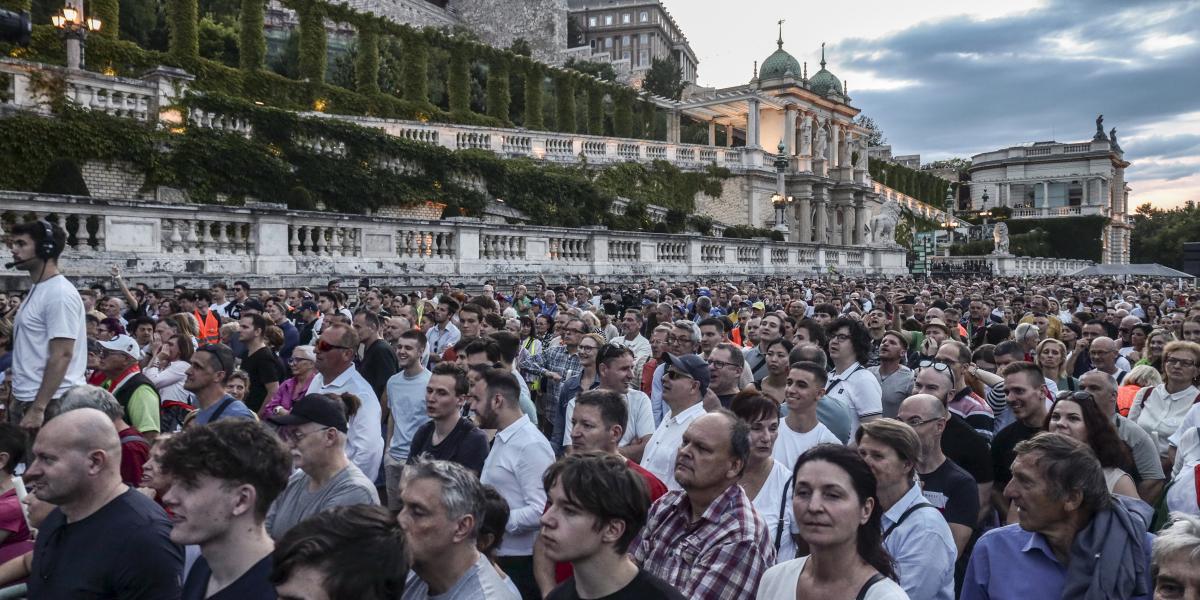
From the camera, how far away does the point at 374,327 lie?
8.41 metres

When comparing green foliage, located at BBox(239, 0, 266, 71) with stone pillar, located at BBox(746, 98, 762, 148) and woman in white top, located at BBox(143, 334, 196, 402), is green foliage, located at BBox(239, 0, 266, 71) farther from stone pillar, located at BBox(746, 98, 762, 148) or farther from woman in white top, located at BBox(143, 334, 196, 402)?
stone pillar, located at BBox(746, 98, 762, 148)

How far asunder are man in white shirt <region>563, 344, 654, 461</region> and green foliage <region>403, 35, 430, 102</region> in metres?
38.5

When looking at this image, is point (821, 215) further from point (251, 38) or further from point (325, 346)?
point (325, 346)

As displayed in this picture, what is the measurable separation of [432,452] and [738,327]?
839cm

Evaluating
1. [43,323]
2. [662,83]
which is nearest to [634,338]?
[43,323]

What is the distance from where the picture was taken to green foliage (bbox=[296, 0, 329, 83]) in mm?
36906

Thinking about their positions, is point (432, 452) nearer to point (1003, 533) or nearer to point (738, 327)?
point (1003, 533)

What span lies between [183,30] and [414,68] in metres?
12.9

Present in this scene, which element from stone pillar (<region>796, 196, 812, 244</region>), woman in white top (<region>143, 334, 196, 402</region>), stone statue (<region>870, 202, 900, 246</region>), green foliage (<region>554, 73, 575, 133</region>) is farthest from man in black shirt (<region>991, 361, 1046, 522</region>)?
stone pillar (<region>796, 196, 812, 244</region>)

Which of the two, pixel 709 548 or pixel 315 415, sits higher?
pixel 315 415

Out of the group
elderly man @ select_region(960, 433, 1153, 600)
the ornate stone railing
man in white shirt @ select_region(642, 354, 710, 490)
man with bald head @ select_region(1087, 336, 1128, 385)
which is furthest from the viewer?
the ornate stone railing

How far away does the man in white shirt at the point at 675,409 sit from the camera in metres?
5.39

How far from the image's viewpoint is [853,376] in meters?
7.17

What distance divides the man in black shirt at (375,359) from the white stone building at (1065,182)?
3889 inches
